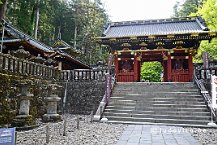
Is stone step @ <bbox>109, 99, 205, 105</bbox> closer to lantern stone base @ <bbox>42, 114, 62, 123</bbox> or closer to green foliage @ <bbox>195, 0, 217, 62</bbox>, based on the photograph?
lantern stone base @ <bbox>42, 114, 62, 123</bbox>

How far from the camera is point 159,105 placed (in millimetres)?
12203

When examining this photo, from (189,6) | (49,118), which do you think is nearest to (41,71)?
(49,118)

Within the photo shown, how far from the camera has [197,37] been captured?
16.1 metres

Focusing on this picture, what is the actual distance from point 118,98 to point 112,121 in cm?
254

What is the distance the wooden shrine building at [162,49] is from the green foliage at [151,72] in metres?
12.5

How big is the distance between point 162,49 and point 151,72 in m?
14.8

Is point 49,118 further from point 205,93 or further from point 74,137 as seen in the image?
point 205,93

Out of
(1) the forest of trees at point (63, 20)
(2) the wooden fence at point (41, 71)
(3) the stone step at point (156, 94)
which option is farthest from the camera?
(1) the forest of trees at point (63, 20)

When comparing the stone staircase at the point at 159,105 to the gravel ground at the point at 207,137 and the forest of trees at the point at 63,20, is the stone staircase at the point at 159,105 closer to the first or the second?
the gravel ground at the point at 207,137

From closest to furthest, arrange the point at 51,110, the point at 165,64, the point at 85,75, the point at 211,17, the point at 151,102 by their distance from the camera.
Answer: the point at 51,110
the point at 151,102
the point at 85,75
the point at 165,64
the point at 211,17

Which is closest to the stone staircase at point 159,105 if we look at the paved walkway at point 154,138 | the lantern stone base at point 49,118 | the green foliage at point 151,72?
the paved walkway at point 154,138

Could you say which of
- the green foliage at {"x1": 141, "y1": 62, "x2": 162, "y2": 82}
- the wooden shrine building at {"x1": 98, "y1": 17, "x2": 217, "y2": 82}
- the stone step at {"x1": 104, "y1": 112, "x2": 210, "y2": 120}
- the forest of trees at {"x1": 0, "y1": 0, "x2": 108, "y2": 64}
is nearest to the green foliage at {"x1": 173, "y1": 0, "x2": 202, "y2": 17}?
the green foliage at {"x1": 141, "y1": 62, "x2": 162, "y2": 82}

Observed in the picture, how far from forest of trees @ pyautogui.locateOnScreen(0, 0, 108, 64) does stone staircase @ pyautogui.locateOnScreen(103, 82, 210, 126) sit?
596 inches

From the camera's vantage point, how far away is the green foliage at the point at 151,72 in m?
32.0
